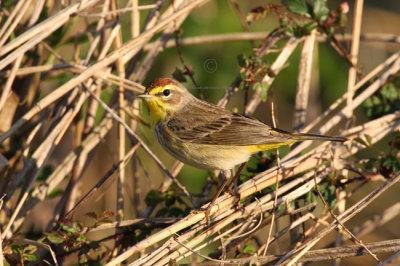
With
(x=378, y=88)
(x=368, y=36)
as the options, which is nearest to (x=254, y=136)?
(x=378, y=88)

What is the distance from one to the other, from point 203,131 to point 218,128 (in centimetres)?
12

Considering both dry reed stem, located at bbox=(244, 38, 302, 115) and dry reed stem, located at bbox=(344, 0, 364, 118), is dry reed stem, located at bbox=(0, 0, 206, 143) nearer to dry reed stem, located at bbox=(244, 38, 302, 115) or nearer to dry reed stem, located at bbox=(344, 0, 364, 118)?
dry reed stem, located at bbox=(244, 38, 302, 115)

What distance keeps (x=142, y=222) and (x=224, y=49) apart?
2.99 meters

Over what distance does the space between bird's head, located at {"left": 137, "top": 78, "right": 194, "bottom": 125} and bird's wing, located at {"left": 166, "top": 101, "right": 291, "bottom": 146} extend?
0.32ft

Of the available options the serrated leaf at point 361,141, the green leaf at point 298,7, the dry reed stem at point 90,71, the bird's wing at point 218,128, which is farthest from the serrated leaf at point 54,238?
the green leaf at point 298,7

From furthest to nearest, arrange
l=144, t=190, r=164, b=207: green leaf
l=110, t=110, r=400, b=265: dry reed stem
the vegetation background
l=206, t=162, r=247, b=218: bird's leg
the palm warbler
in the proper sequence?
l=144, t=190, r=164, b=207: green leaf → the palm warbler → l=206, t=162, r=247, b=218: bird's leg → the vegetation background → l=110, t=110, r=400, b=265: dry reed stem

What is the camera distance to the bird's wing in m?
3.89

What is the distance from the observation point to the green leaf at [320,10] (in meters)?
4.17

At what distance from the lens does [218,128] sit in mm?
4086

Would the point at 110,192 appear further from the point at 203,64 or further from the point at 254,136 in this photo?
the point at 254,136

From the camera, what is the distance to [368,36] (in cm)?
476

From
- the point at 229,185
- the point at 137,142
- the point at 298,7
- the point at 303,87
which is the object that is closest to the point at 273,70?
the point at 303,87

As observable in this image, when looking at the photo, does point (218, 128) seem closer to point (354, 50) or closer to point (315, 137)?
point (315, 137)

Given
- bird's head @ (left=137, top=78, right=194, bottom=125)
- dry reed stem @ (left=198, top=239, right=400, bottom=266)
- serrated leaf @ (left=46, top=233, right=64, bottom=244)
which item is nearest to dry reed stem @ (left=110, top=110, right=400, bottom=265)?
dry reed stem @ (left=198, top=239, right=400, bottom=266)
